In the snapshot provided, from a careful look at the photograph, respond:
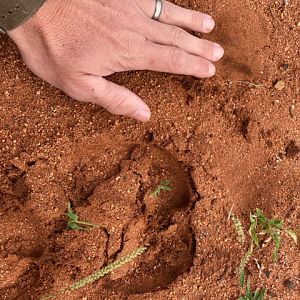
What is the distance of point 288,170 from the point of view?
7.63 ft

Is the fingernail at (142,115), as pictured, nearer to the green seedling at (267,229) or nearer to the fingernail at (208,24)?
the fingernail at (208,24)

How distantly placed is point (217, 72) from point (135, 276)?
0.95 metres

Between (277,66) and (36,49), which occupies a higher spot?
(277,66)

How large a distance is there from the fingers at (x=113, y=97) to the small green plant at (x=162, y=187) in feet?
1.06

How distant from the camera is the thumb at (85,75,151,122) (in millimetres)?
1965

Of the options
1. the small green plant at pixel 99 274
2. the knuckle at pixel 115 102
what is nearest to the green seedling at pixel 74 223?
the small green plant at pixel 99 274

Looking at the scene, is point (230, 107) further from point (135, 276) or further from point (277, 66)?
point (135, 276)

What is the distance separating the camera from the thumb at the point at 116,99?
196cm

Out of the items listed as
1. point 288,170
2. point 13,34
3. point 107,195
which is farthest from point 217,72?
point 13,34

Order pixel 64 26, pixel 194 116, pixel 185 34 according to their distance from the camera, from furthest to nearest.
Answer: pixel 194 116 < pixel 185 34 < pixel 64 26

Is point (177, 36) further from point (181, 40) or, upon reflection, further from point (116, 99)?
point (116, 99)

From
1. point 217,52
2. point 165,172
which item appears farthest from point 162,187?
point 217,52

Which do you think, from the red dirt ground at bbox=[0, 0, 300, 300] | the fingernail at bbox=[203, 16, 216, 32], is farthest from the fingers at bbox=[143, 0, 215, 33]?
the red dirt ground at bbox=[0, 0, 300, 300]

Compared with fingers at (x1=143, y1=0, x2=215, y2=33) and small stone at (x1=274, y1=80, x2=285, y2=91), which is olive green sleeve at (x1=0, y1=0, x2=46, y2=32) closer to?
fingers at (x1=143, y1=0, x2=215, y2=33)
